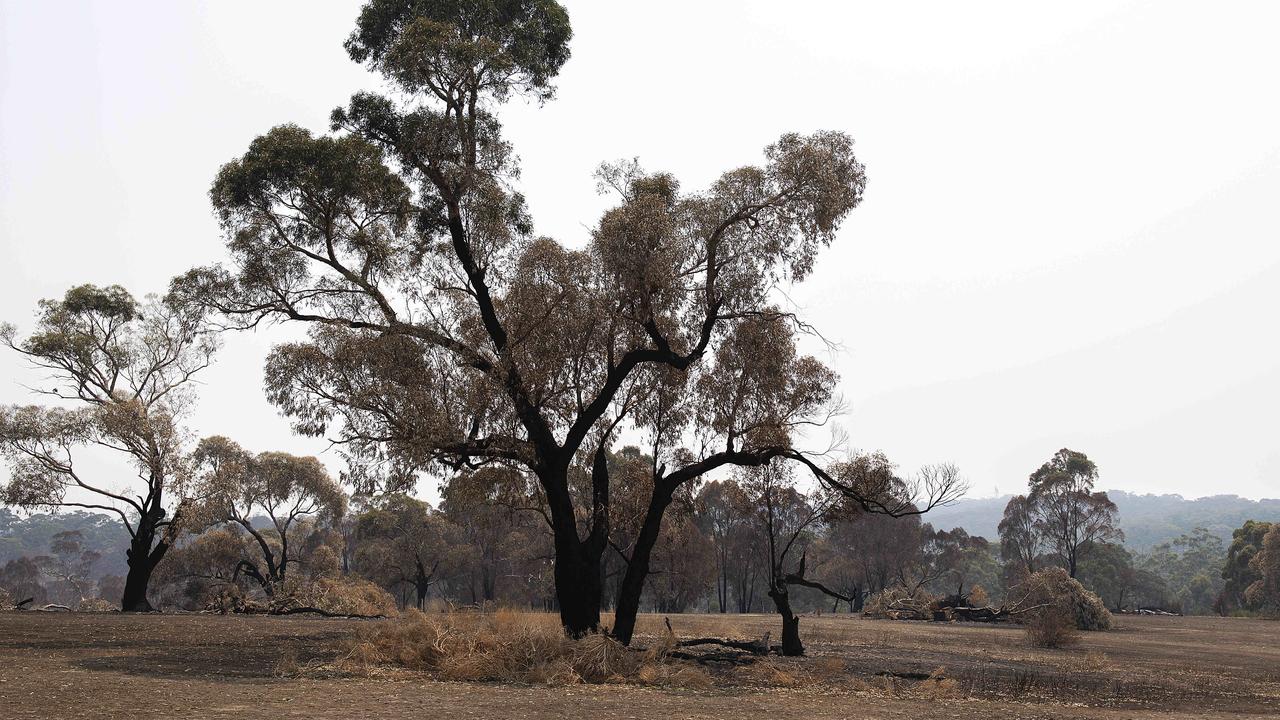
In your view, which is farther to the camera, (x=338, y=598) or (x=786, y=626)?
(x=338, y=598)

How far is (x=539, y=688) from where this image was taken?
1254cm

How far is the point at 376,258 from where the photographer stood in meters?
20.3

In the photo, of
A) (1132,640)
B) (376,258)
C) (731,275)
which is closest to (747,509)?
(731,275)

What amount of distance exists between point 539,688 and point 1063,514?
230ft

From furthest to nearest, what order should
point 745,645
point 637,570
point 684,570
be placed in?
point 684,570 → point 637,570 → point 745,645

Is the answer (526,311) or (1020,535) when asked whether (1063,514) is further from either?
(526,311)

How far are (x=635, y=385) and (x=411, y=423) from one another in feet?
17.7

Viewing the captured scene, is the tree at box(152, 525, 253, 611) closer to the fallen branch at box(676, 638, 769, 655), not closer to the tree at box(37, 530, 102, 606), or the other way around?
the fallen branch at box(676, 638, 769, 655)

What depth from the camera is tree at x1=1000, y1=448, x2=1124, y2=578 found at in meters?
70.6

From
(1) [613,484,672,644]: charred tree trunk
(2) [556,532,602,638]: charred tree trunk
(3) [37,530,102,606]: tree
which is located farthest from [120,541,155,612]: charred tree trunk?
(3) [37,530,102,606]: tree

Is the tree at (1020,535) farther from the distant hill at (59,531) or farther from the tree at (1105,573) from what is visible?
the distant hill at (59,531)

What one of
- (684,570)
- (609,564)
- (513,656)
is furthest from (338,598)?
(609,564)

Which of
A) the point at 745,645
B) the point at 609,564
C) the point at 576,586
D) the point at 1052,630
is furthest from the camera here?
the point at 609,564

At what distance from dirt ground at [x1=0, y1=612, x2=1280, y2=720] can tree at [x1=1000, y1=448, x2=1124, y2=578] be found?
51743mm
